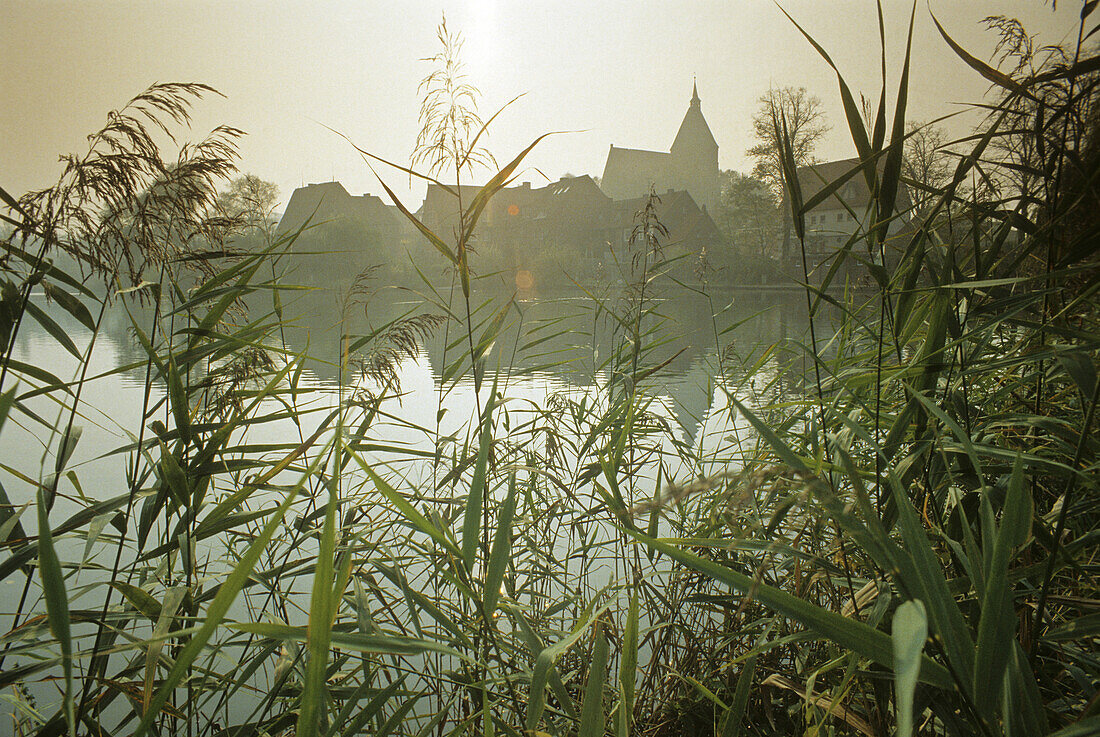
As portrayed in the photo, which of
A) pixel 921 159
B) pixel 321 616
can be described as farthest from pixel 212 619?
pixel 921 159


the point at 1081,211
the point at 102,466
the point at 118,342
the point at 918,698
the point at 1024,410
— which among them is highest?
the point at 118,342

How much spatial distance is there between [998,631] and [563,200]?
41.8 metres

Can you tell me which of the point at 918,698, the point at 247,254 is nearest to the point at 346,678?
the point at 247,254

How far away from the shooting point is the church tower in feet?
211

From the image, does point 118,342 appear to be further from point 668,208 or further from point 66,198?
point 668,208

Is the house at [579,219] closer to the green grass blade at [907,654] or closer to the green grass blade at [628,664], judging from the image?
the green grass blade at [628,664]

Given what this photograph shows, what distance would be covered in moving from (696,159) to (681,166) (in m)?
1.78

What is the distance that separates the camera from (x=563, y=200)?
40688 millimetres

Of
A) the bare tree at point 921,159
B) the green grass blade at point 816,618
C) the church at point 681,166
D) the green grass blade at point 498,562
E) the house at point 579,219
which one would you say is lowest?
the green grass blade at point 816,618

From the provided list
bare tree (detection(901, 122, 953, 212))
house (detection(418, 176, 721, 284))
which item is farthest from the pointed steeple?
bare tree (detection(901, 122, 953, 212))

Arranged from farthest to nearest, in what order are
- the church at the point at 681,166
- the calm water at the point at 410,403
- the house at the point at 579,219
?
the church at the point at 681,166 < the house at the point at 579,219 < the calm water at the point at 410,403

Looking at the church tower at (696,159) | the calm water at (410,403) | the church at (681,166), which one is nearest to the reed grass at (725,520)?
the calm water at (410,403)

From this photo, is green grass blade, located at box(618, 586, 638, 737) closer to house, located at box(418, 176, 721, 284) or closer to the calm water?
the calm water

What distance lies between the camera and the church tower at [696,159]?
6419 cm
